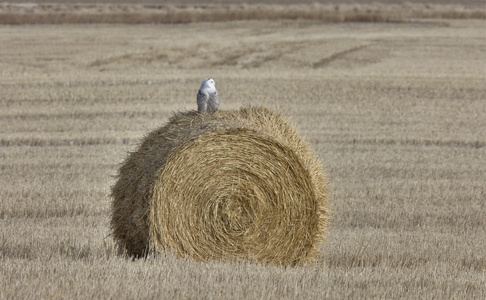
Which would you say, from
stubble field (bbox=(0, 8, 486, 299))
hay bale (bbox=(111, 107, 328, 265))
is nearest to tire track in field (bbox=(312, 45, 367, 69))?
stubble field (bbox=(0, 8, 486, 299))

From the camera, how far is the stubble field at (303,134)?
19.7 ft

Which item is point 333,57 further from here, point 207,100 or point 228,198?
point 228,198

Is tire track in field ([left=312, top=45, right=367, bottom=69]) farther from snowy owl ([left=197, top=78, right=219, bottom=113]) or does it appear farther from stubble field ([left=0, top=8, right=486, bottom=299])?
snowy owl ([left=197, top=78, right=219, bottom=113])

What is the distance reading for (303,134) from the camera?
14.9 meters

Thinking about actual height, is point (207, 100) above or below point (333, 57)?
above

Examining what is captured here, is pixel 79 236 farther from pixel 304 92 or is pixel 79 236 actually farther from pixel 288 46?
pixel 288 46

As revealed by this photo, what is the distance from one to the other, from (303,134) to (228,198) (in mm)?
8188

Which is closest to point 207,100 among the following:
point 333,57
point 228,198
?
point 228,198

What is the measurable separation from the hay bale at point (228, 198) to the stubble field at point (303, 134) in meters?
0.28

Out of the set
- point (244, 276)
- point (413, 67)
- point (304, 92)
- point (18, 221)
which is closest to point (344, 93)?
point (304, 92)

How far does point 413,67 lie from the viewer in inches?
1007

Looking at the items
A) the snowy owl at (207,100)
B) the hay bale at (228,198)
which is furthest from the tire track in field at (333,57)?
the hay bale at (228,198)

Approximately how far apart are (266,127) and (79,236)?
2.33m

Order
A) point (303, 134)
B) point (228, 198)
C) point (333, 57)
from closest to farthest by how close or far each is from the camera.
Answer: point (228, 198)
point (303, 134)
point (333, 57)
